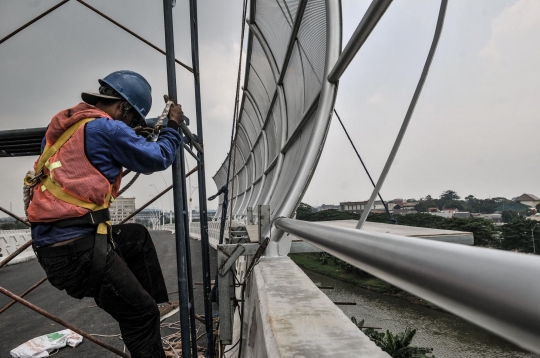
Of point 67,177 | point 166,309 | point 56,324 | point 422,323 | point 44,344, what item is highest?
point 67,177

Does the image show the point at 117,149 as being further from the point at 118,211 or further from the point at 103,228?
the point at 118,211

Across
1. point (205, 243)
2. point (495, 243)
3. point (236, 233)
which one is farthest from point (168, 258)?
point (495, 243)

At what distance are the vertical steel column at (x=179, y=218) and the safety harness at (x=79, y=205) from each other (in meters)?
0.58

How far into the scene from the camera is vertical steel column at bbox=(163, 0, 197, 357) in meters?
2.47

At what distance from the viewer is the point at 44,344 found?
5.92 m

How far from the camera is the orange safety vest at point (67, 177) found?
6.15ft

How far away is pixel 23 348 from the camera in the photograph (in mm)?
5520

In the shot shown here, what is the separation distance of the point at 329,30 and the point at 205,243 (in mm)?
2518

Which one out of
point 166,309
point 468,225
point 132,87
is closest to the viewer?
point 132,87

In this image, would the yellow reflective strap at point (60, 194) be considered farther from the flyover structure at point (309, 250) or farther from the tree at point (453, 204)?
the tree at point (453, 204)

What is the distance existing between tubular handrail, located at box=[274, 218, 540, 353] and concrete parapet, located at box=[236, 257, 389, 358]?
0.77 meters

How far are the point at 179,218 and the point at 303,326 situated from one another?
1286mm

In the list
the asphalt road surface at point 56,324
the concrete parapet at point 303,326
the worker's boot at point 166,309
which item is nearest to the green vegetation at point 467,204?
the concrete parapet at point 303,326

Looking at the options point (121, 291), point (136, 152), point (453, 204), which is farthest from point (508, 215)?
point (121, 291)
